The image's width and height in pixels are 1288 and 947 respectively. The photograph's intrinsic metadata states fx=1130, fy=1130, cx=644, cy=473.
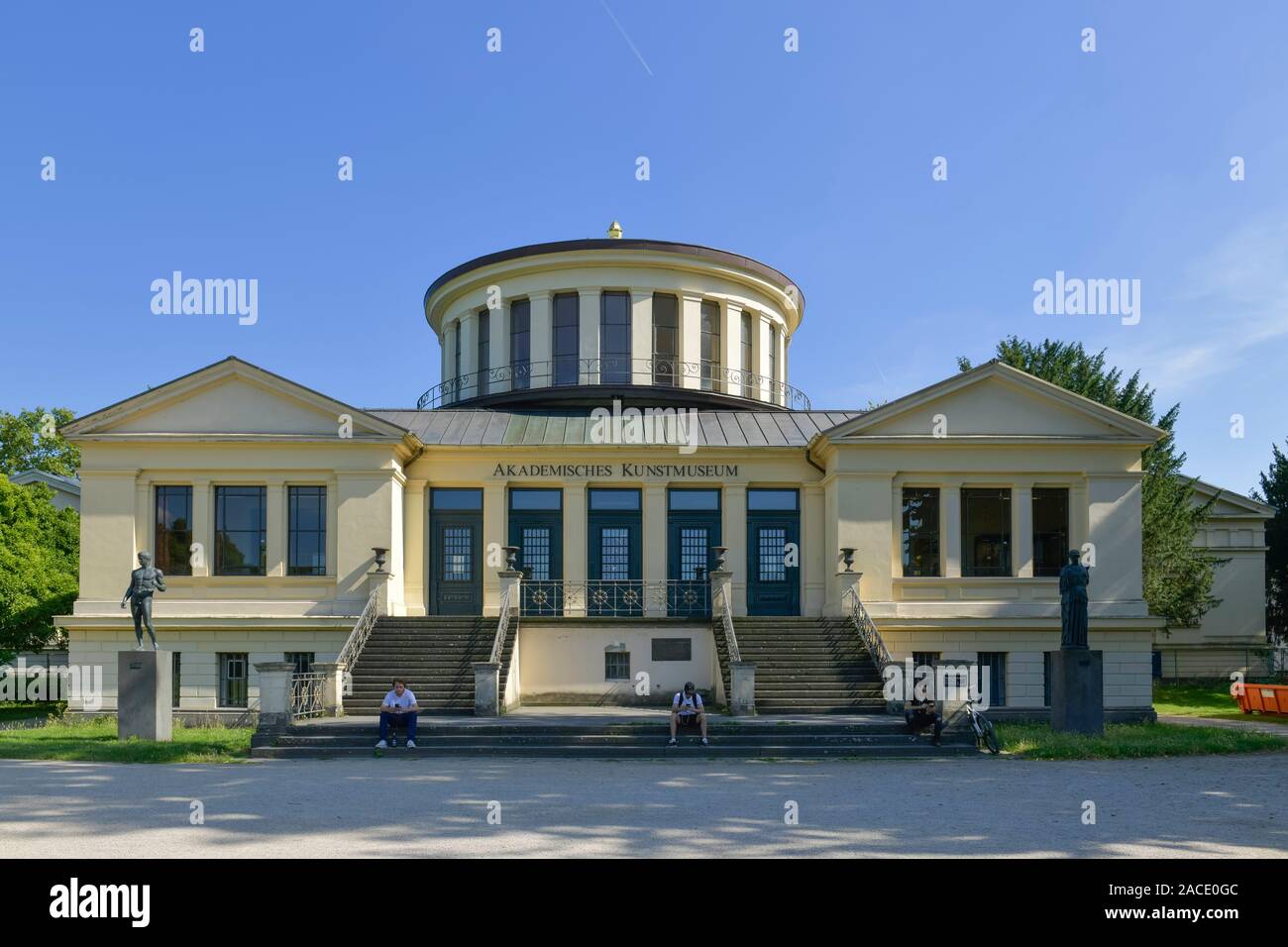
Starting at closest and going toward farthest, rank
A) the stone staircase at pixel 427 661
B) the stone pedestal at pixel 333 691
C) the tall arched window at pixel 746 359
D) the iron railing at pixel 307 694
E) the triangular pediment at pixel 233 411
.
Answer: the iron railing at pixel 307 694
the stone pedestal at pixel 333 691
the stone staircase at pixel 427 661
the triangular pediment at pixel 233 411
the tall arched window at pixel 746 359

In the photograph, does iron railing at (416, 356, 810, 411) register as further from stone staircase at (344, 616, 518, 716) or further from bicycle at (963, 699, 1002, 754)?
bicycle at (963, 699, 1002, 754)

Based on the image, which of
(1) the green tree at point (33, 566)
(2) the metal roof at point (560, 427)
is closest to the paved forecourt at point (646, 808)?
(2) the metal roof at point (560, 427)

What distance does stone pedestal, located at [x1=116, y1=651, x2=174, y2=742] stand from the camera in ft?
67.2

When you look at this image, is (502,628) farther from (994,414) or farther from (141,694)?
(994,414)

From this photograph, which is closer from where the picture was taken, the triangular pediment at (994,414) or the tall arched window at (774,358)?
the triangular pediment at (994,414)

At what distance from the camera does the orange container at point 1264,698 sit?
28.7 metres

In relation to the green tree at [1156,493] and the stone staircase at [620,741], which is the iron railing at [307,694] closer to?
the stone staircase at [620,741]

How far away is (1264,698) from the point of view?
1152 inches

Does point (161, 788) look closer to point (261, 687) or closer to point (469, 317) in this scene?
point (261, 687)

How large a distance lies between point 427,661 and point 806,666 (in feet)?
26.4

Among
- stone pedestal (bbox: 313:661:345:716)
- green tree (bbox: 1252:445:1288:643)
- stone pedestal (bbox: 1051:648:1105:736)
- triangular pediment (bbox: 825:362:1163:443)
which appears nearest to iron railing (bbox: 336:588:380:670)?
stone pedestal (bbox: 313:661:345:716)

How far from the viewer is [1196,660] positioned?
45.7 metres

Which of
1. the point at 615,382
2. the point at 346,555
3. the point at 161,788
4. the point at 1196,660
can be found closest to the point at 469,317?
the point at 615,382

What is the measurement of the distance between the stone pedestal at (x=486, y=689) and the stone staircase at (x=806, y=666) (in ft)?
15.2
